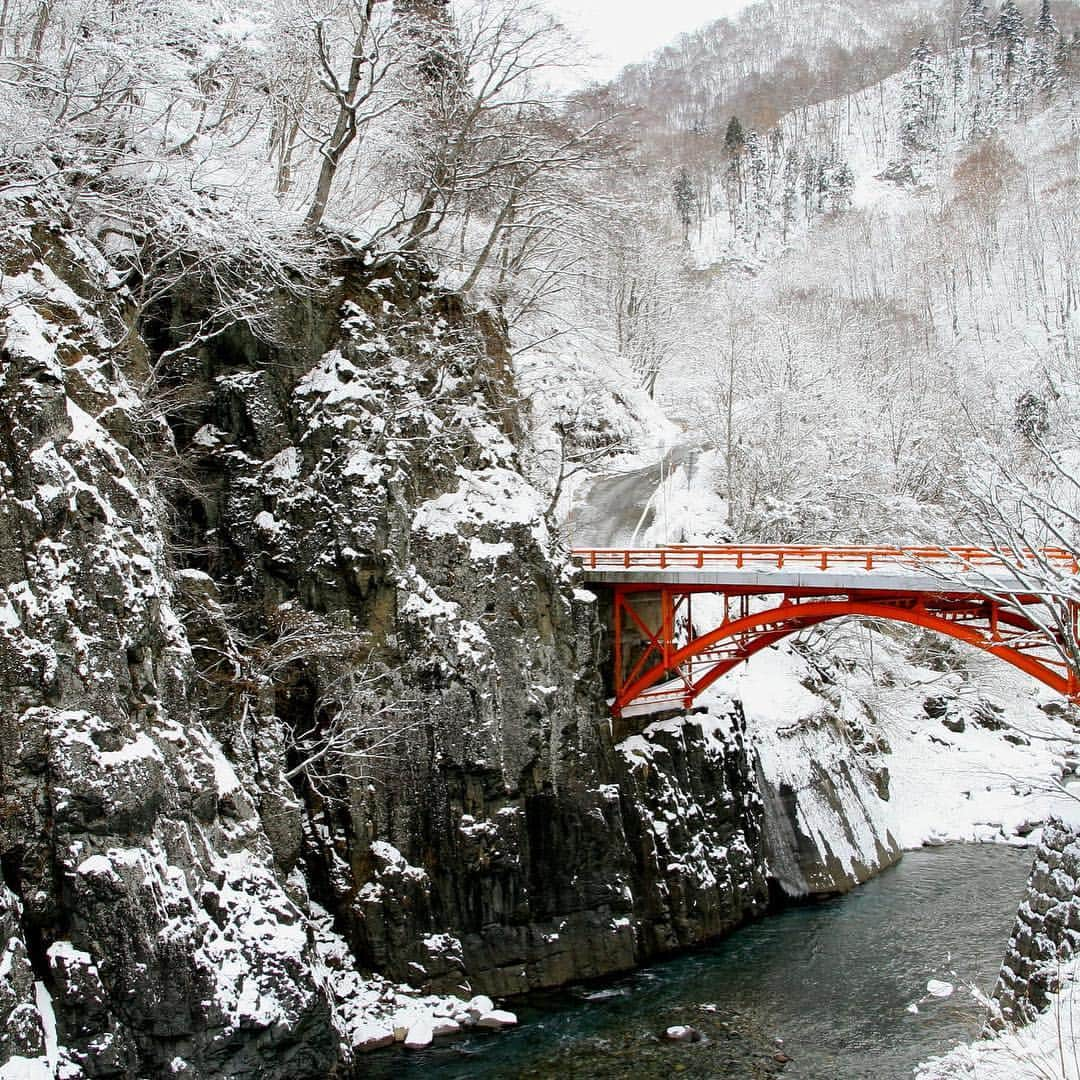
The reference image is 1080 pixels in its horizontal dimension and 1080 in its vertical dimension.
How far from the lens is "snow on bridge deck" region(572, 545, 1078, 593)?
16422 mm

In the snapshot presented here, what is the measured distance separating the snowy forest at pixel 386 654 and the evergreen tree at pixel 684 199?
62.2 meters

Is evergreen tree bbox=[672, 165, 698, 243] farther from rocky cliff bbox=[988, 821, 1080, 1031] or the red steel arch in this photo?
rocky cliff bbox=[988, 821, 1080, 1031]

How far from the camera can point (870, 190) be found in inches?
3497

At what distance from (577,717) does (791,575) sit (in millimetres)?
5082

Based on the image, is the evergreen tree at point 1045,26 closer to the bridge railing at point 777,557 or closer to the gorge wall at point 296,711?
the bridge railing at point 777,557

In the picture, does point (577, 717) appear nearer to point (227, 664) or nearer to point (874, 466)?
point (227, 664)

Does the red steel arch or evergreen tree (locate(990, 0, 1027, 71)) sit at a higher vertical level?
evergreen tree (locate(990, 0, 1027, 71))

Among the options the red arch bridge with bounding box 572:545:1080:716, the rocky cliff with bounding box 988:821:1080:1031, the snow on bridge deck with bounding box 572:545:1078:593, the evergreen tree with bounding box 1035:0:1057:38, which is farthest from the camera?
the evergreen tree with bounding box 1035:0:1057:38

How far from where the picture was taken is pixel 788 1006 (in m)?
16.1

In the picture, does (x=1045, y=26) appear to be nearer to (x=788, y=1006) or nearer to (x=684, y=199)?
(x=684, y=199)

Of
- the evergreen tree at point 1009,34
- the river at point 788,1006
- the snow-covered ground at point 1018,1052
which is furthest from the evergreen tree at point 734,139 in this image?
the snow-covered ground at point 1018,1052

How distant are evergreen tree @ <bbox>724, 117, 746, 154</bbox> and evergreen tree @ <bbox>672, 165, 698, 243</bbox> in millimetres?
8322

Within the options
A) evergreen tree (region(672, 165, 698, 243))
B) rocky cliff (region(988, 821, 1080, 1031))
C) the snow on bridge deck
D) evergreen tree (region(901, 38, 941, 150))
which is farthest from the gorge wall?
evergreen tree (region(901, 38, 941, 150))

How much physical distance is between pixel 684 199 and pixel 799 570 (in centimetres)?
7766
